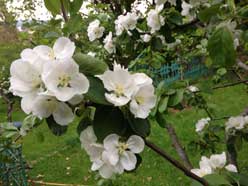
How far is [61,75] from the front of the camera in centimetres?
63

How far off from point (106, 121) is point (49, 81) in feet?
0.44

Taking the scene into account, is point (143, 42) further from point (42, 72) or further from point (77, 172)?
point (77, 172)

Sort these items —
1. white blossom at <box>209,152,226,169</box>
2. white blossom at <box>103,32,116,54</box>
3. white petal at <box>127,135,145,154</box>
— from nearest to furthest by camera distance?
white petal at <box>127,135,145,154</box> < white blossom at <box>209,152,226,169</box> < white blossom at <box>103,32,116,54</box>

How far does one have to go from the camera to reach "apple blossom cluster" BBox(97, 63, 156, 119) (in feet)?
2.23

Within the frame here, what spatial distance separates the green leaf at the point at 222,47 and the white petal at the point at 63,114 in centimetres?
34

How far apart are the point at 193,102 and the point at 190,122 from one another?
3.79 meters

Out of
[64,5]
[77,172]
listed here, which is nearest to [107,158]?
[64,5]

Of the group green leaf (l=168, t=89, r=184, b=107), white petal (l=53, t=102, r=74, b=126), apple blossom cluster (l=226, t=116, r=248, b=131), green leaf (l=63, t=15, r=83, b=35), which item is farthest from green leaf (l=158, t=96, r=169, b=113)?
apple blossom cluster (l=226, t=116, r=248, b=131)

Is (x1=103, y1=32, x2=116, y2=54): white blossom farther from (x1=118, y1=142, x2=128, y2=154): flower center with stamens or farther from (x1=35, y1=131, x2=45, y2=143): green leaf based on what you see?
(x1=118, y1=142, x2=128, y2=154): flower center with stamens

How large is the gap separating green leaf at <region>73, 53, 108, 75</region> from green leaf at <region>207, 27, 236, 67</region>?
0.26m

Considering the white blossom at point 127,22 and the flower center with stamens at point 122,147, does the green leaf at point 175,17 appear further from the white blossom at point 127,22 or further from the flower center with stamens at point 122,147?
the flower center with stamens at point 122,147

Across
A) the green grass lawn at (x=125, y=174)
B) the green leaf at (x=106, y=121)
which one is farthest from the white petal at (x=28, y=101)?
the green grass lawn at (x=125, y=174)

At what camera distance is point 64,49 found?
68 cm

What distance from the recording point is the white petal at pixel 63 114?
660 mm
